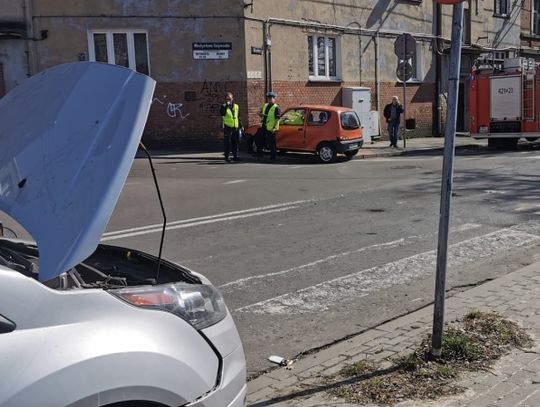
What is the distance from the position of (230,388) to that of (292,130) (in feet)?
53.1

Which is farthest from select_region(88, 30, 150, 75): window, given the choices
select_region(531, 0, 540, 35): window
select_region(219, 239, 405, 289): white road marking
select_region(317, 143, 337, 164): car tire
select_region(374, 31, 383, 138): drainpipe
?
select_region(531, 0, 540, 35): window

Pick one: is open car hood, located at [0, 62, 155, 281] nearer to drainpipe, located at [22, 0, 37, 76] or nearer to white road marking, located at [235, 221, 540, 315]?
white road marking, located at [235, 221, 540, 315]

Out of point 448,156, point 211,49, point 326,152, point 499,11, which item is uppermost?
point 499,11

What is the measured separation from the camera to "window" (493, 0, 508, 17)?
31.9 meters

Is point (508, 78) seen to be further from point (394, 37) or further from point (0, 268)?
point (0, 268)

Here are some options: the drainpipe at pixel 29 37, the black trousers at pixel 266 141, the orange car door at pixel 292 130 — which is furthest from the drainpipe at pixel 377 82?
the drainpipe at pixel 29 37

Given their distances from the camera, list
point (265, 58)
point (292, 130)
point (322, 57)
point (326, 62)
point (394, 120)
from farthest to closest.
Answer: point (326, 62) < point (322, 57) < point (394, 120) < point (265, 58) < point (292, 130)

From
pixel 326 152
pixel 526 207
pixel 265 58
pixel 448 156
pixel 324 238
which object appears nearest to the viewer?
pixel 448 156

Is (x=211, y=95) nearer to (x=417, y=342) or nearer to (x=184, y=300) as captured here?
(x=417, y=342)

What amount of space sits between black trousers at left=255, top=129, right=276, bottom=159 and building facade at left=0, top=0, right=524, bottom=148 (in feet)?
7.42

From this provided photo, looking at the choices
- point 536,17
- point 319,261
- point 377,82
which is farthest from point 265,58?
point 536,17

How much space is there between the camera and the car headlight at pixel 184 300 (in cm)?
234

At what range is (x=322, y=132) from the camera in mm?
17766

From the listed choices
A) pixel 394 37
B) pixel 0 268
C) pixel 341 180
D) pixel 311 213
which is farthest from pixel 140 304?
pixel 394 37
